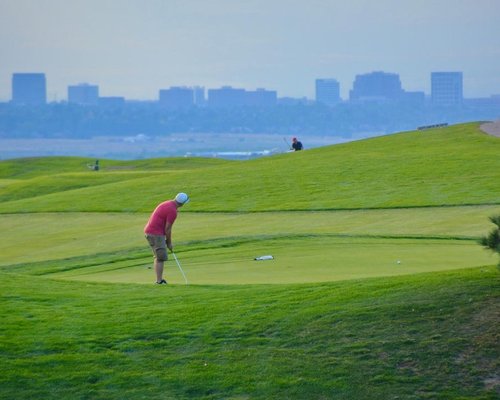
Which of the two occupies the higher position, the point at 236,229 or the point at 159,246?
the point at 159,246

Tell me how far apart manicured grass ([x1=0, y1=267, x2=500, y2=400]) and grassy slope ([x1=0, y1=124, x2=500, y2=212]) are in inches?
798

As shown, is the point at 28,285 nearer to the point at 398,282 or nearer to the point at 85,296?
the point at 85,296

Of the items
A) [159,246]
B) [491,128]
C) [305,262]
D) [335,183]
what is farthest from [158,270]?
[491,128]

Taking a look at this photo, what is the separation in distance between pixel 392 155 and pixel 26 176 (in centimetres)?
3930

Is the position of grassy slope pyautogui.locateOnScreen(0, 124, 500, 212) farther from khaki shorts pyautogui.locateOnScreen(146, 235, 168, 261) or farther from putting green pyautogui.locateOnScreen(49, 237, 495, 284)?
khaki shorts pyautogui.locateOnScreen(146, 235, 168, 261)

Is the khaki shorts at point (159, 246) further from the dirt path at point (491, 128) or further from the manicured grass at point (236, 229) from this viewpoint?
the dirt path at point (491, 128)

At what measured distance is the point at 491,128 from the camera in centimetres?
5669

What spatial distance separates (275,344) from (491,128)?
145ft

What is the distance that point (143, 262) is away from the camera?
25.4 meters

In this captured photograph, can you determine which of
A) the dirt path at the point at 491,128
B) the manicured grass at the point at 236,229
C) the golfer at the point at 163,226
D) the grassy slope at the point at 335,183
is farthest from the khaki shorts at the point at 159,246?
the dirt path at the point at 491,128

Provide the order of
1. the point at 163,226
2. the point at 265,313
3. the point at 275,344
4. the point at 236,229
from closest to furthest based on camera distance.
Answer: the point at 275,344 < the point at 265,313 < the point at 163,226 < the point at 236,229

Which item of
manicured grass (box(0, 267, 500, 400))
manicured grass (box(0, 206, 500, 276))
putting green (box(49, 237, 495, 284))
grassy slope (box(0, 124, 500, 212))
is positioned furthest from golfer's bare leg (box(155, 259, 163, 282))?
grassy slope (box(0, 124, 500, 212))

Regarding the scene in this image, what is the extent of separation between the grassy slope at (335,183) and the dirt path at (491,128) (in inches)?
37.3

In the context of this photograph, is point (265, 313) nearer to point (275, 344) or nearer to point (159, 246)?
point (275, 344)
